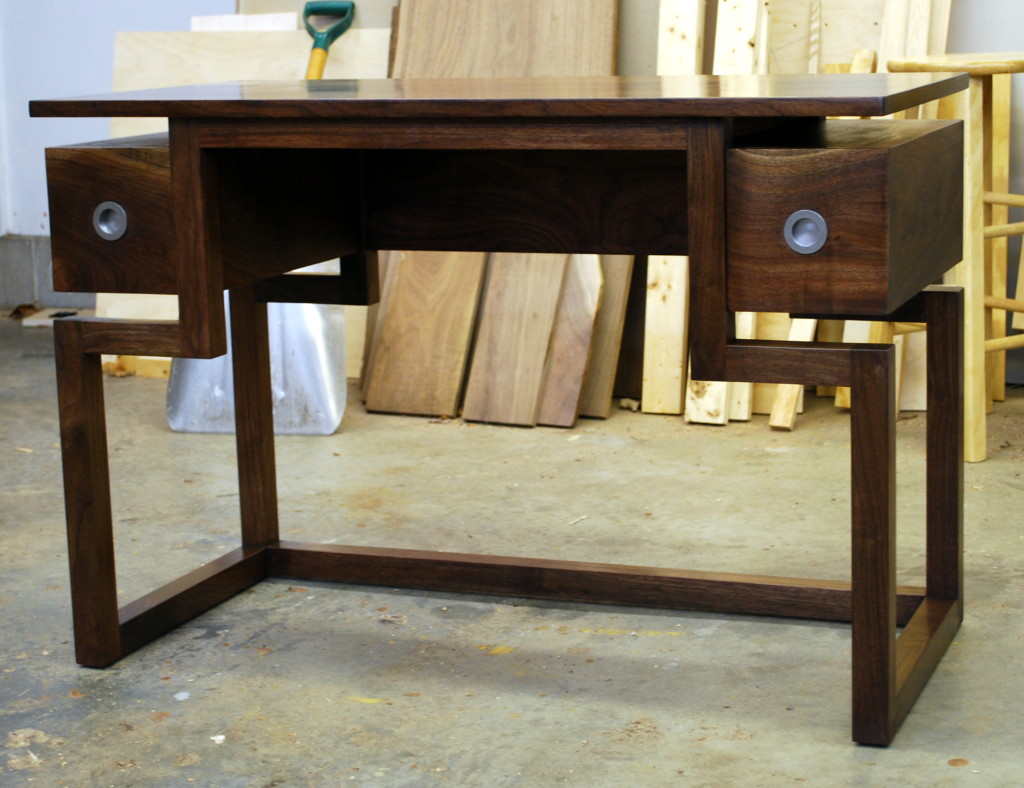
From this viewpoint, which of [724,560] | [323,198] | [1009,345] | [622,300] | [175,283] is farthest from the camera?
[622,300]

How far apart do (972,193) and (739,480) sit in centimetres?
96

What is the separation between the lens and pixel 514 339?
4.00 meters

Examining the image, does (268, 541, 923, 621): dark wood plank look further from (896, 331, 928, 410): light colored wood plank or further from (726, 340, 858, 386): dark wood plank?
(896, 331, 928, 410): light colored wood plank

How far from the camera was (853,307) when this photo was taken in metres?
1.72

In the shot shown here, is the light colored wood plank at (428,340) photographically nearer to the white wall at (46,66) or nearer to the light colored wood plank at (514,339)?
the light colored wood plank at (514,339)

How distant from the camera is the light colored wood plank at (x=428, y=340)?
404 cm

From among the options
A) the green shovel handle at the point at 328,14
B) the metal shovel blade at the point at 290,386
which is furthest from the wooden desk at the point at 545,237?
the green shovel handle at the point at 328,14

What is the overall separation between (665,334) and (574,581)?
1.63 meters

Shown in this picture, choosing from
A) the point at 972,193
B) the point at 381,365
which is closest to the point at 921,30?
the point at 972,193

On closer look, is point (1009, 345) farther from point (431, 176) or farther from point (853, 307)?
point (853, 307)

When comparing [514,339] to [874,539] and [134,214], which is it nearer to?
[134,214]

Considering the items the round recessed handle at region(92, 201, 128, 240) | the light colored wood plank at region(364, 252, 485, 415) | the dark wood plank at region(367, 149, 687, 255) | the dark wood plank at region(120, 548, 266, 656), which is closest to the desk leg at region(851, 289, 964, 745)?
the dark wood plank at region(367, 149, 687, 255)

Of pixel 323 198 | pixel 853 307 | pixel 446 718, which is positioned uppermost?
pixel 323 198

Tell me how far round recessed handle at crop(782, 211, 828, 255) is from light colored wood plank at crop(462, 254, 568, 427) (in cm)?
219
